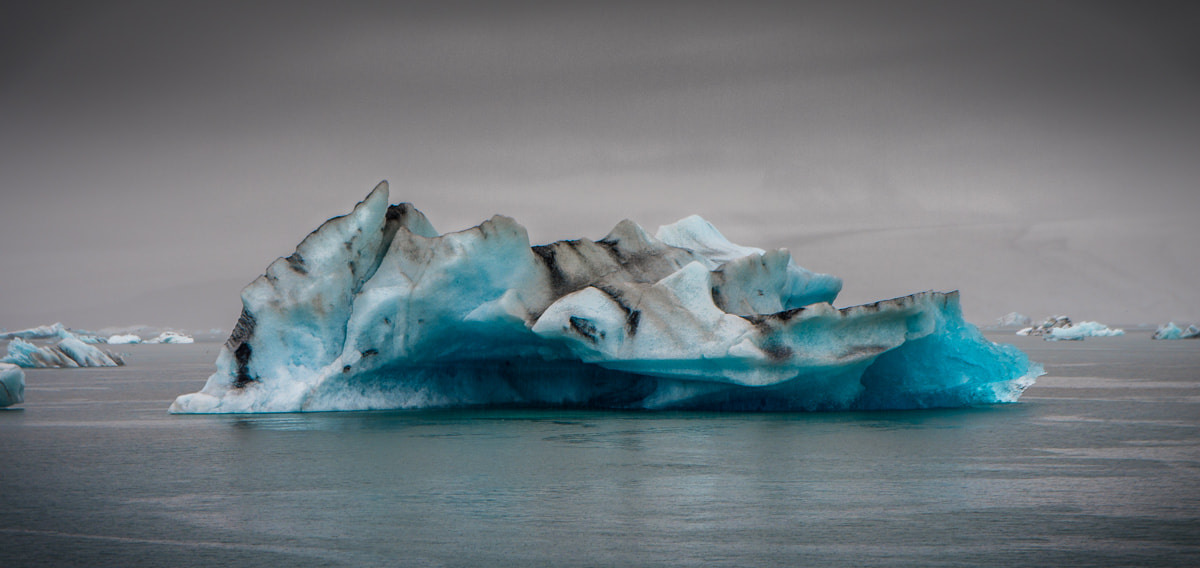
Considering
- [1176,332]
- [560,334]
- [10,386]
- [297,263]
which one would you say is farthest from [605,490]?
[1176,332]

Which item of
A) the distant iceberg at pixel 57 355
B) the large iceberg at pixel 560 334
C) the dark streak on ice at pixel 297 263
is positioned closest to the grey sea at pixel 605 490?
the large iceberg at pixel 560 334

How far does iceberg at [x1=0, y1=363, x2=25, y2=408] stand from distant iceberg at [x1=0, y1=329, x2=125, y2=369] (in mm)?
15892

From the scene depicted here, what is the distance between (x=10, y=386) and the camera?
668 inches

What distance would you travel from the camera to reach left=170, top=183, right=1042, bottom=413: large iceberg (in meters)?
13.9

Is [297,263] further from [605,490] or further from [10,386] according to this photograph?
[605,490]

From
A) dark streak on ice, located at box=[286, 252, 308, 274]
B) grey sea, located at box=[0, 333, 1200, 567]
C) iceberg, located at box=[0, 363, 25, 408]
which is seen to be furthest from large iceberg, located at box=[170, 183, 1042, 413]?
iceberg, located at box=[0, 363, 25, 408]

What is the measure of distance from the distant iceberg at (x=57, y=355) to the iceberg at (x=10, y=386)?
52.1ft

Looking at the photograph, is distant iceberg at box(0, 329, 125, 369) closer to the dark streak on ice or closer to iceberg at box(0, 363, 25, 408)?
iceberg at box(0, 363, 25, 408)

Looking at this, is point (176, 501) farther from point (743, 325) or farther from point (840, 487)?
point (743, 325)

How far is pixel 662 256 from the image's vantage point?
16797mm

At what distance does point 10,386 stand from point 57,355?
57.1 feet

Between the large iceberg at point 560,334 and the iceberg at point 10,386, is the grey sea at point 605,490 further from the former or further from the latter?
the iceberg at point 10,386

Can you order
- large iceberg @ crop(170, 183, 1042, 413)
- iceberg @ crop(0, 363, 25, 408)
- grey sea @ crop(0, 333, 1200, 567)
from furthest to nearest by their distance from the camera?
iceberg @ crop(0, 363, 25, 408) < large iceberg @ crop(170, 183, 1042, 413) < grey sea @ crop(0, 333, 1200, 567)

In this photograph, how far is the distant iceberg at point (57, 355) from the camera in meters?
32.2
